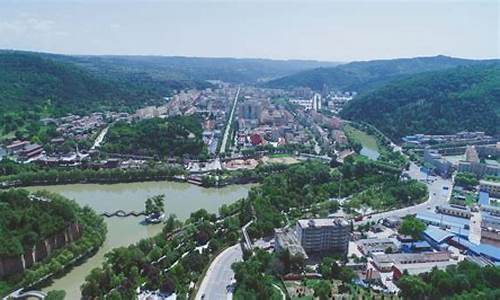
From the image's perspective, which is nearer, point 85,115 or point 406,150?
point 406,150

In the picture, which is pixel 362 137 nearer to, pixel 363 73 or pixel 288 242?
pixel 288 242

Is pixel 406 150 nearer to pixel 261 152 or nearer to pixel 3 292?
pixel 261 152

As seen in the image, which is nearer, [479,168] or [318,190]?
[318,190]

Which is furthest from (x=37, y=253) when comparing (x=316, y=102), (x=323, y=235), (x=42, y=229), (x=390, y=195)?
(x=316, y=102)

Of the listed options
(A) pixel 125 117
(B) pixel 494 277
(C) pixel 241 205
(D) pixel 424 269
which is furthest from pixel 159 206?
(A) pixel 125 117

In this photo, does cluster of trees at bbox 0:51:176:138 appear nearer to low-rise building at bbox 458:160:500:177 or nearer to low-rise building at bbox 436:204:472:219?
low-rise building at bbox 436:204:472:219

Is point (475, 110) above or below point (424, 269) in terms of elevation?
above

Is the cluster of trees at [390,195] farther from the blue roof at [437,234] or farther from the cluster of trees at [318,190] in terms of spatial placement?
the blue roof at [437,234]
